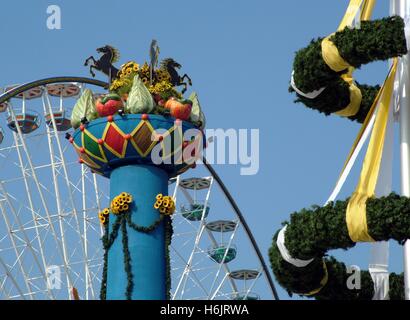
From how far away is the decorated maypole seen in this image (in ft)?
87.1

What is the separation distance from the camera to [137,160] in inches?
1080

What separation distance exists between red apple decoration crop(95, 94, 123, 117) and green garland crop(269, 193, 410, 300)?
365 inches

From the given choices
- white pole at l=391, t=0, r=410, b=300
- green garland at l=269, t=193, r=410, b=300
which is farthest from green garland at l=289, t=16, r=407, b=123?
green garland at l=269, t=193, r=410, b=300

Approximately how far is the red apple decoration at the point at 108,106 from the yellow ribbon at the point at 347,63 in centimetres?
800

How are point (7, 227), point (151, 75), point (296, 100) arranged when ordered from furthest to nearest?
1. point (7, 227)
2. point (151, 75)
3. point (296, 100)

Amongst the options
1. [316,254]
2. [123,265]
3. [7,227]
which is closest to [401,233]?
[316,254]

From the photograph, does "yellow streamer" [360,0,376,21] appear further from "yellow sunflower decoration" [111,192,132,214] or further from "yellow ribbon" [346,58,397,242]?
"yellow sunflower decoration" [111,192,132,214]

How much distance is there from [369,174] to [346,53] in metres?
1.73

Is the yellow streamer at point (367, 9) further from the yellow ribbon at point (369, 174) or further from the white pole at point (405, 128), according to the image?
the yellow ribbon at point (369, 174)

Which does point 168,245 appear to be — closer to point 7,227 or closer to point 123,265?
point 123,265

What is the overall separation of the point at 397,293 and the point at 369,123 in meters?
2.57

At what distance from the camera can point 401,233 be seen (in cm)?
1717
